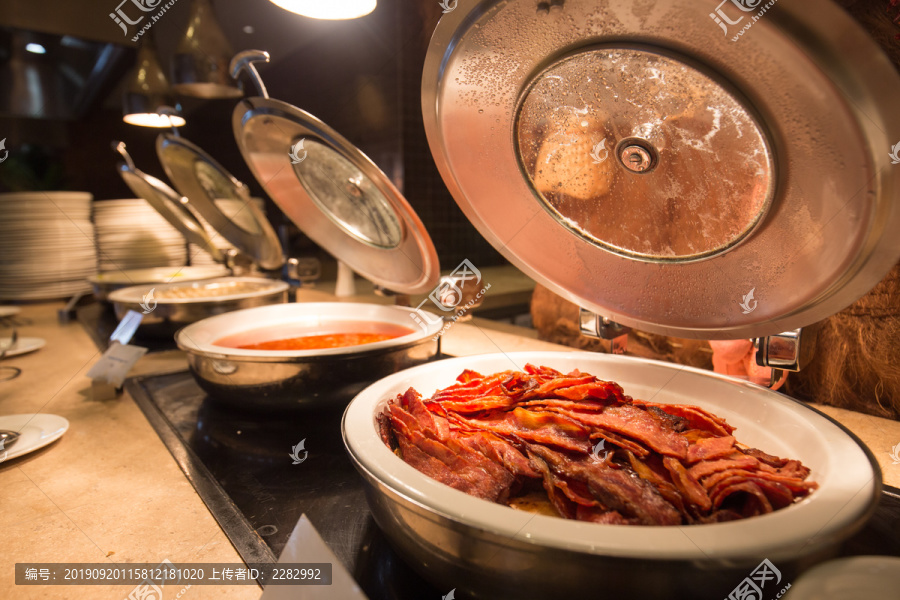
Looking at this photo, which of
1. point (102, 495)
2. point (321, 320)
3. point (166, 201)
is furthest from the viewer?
point (166, 201)

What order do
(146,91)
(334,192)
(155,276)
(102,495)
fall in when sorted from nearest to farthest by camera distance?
(102,495)
(334,192)
(146,91)
(155,276)

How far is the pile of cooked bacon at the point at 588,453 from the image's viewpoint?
0.61 meters

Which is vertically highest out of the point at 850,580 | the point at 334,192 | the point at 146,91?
the point at 146,91

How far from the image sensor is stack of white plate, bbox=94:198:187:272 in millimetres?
3674

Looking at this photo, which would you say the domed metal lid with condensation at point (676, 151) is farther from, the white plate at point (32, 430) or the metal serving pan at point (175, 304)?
the metal serving pan at point (175, 304)

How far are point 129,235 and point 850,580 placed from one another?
15.0 ft

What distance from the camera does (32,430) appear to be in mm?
1215

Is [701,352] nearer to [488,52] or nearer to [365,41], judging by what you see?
[488,52]

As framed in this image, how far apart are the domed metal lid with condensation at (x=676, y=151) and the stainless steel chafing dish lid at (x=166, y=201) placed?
2364 millimetres

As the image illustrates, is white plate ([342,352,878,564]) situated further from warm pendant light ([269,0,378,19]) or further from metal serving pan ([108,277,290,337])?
metal serving pan ([108,277,290,337])

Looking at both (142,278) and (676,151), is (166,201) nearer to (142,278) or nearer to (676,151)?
(142,278)

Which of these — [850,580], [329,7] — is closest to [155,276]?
[329,7]

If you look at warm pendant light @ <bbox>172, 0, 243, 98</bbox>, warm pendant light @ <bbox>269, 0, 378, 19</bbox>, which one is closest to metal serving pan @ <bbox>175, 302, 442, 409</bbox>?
warm pendant light @ <bbox>269, 0, 378, 19</bbox>

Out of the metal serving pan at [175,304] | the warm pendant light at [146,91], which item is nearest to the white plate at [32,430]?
the metal serving pan at [175,304]
